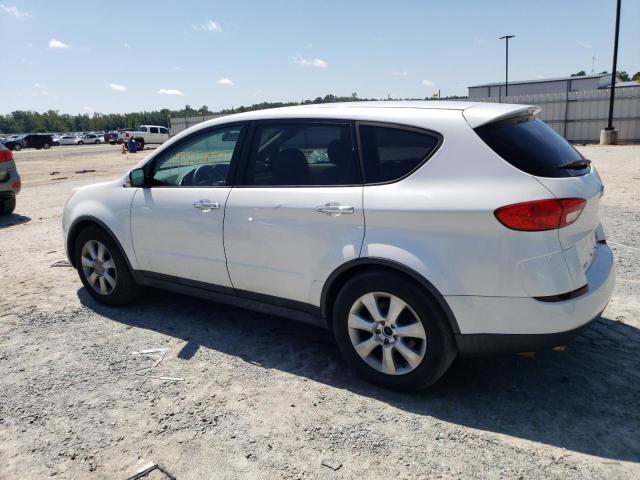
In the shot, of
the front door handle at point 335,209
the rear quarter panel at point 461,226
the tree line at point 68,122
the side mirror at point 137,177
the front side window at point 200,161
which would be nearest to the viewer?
the rear quarter panel at point 461,226

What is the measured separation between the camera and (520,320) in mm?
2773

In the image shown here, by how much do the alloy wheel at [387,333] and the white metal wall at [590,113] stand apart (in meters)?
25.4

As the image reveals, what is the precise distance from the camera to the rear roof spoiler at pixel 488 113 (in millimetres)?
2963

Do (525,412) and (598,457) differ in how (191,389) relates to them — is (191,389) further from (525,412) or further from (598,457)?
(598,457)

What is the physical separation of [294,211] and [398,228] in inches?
29.6

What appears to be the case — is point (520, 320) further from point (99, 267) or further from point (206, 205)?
point (99, 267)

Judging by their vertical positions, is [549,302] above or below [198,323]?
above

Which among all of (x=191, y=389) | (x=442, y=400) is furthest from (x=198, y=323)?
(x=442, y=400)

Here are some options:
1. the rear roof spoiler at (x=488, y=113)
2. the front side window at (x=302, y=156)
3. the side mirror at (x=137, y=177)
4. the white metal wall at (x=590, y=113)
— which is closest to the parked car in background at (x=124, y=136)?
the white metal wall at (x=590, y=113)

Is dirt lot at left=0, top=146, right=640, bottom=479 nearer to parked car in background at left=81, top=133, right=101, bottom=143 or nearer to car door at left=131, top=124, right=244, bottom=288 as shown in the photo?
car door at left=131, top=124, right=244, bottom=288

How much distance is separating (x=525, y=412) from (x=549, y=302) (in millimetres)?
714

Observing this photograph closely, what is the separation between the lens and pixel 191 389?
11.0 ft

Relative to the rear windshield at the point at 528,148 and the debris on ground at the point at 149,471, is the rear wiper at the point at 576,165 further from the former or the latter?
the debris on ground at the point at 149,471

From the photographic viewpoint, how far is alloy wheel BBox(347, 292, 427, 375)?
3.06 metres
